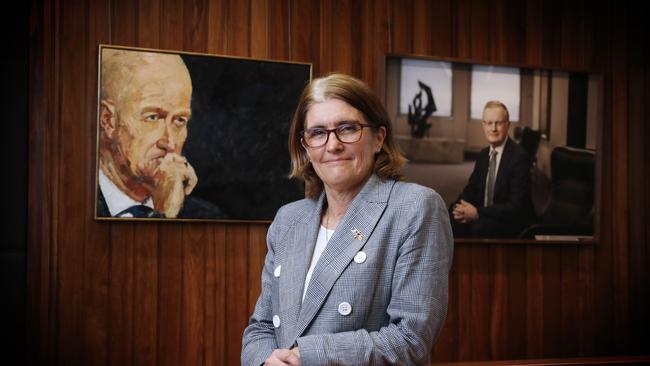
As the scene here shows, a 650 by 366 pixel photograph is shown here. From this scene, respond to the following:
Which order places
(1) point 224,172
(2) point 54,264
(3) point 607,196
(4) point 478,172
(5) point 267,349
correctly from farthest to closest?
(3) point 607,196
(4) point 478,172
(1) point 224,172
(2) point 54,264
(5) point 267,349

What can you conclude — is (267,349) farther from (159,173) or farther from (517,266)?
(517,266)

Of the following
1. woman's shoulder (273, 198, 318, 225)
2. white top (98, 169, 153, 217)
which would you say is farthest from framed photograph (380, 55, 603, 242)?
woman's shoulder (273, 198, 318, 225)

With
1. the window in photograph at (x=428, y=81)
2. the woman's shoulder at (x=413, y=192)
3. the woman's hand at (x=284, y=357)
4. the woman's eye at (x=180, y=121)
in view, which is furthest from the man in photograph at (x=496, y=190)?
the woman's hand at (x=284, y=357)

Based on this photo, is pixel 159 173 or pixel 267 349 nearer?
pixel 267 349

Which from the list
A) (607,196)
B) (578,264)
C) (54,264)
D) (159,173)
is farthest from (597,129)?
(54,264)

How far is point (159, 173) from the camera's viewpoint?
352 cm

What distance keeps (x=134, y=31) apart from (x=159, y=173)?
0.72 metres

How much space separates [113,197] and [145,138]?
33 centimetres

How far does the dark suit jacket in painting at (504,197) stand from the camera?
13.1 ft

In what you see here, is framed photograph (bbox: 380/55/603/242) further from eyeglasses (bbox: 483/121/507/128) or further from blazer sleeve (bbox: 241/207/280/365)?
blazer sleeve (bbox: 241/207/280/365)

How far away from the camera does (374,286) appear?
180 cm

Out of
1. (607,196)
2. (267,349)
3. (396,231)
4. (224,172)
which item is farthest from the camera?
(607,196)

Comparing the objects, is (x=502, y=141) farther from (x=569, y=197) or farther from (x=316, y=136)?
(x=316, y=136)

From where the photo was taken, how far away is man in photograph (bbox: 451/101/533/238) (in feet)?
13.1
